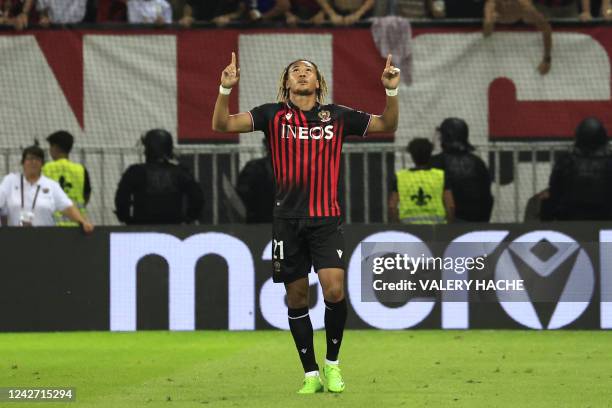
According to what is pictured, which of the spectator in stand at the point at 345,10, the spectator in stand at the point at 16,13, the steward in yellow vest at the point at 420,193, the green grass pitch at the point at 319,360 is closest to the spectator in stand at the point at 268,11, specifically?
the spectator in stand at the point at 345,10

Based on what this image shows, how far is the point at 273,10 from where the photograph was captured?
15820 millimetres

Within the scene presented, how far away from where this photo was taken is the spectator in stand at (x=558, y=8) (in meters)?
15.8

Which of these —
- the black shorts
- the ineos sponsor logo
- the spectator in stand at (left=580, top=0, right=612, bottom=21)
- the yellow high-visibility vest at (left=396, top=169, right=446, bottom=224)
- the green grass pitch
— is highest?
the spectator in stand at (left=580, top=0, right=612, bottom=21)

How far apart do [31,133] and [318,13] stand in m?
3.54

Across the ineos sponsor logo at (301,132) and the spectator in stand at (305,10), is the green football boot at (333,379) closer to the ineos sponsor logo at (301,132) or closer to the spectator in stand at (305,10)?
the ineos sponsor logo at (301,132)

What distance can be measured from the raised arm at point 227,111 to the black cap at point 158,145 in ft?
17.0

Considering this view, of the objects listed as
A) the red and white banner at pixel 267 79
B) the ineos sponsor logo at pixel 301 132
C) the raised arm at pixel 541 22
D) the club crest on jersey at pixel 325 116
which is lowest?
the ineos sponsor logo at pixel 301 132

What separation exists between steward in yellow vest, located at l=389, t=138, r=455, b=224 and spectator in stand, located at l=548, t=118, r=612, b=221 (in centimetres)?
114

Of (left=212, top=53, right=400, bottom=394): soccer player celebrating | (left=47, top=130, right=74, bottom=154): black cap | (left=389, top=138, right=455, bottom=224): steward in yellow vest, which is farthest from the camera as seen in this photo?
(left=47, top=130, right=74, bottom=154): black cap

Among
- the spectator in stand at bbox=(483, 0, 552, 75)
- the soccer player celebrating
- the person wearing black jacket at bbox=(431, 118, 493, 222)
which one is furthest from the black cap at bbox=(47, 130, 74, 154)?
the soccer player celebrating

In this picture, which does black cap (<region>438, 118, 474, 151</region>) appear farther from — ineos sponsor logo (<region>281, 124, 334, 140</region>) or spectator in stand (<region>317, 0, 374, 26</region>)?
ineos sponsor logo (<region>281, 124, 334, 140</region>)

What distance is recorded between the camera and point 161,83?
1561 centimetres

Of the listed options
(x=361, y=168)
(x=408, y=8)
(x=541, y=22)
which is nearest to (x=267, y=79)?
(x=361, y=168)

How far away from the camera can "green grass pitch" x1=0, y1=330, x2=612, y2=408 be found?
851 centimetres
